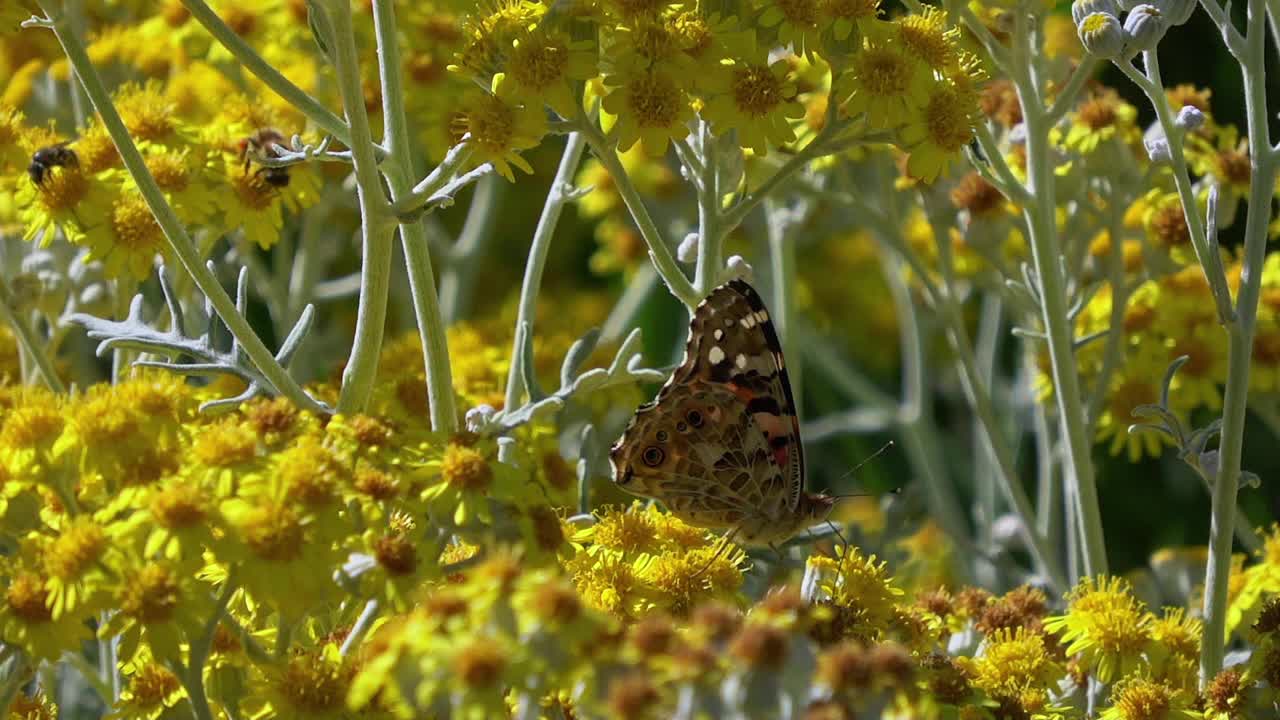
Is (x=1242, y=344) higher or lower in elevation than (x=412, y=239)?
lower

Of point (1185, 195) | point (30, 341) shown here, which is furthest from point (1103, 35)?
point (30, 341)

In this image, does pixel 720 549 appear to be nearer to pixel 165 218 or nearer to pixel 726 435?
pixel 726 435

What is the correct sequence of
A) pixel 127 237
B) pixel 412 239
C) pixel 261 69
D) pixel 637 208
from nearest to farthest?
pixel 261 69, pixel 412 239, pixel 637 208, pixel 127 237

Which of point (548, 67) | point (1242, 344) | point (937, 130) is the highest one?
point (548, 67)

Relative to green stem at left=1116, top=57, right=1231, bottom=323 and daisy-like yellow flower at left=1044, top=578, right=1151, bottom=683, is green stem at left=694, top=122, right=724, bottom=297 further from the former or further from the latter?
daisy-like yellow flower at left=1044, top=578, right=1151, bottom=683

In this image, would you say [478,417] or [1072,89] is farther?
[1072,89]

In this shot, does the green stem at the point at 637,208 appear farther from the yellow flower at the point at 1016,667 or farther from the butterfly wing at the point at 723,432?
the yellow flower at the point at 1016,667
